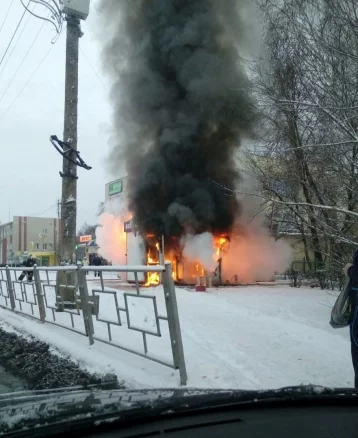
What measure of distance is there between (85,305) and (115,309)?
905 mm

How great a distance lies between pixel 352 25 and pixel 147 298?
5506 millimetres

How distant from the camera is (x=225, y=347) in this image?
21.1ft

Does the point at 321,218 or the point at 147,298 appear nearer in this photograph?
the point at 147,298

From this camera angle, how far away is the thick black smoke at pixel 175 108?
729 inches

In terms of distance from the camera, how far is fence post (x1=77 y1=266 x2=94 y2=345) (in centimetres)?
632

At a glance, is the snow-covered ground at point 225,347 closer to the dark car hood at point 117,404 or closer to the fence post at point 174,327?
the fence post at point 174,327

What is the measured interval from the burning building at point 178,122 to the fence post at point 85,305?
37.1ft

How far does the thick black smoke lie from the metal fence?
10.2 m

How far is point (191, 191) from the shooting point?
18891 mm

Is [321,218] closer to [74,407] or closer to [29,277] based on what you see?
[29,277]

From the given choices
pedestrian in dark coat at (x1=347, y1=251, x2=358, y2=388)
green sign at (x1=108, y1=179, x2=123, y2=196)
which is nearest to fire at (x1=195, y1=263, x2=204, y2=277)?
green sign at (x1=108, y1=179, x2=123, y2=196)

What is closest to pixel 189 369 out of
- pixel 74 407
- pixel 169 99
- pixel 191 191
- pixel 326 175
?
pixel 74 407

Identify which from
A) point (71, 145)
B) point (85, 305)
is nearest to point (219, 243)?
point (71, 145)

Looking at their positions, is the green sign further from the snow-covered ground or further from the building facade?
the building facade
